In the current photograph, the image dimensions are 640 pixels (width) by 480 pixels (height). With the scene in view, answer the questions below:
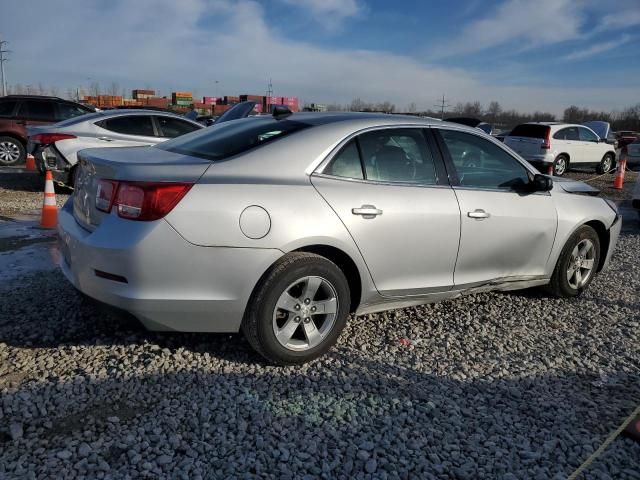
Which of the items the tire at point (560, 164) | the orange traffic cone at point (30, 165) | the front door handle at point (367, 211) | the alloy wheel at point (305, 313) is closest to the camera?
the alloy wheel at point (305, 313)

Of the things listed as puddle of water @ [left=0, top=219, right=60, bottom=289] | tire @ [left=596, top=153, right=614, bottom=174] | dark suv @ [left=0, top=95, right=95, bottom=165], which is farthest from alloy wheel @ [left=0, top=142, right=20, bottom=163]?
tire @ [left=596, top=153, right=614, bottom=174]

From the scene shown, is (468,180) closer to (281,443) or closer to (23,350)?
(281,443)

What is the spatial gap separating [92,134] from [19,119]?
4.46 m

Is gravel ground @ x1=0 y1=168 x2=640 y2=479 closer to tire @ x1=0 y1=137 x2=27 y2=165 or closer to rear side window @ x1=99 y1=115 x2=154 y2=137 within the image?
rear side window @ x1=99 y1=115 x2=154 y2=137

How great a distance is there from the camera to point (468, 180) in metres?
4.02

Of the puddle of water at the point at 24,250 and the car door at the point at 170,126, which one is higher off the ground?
the car door at the point at 170,126

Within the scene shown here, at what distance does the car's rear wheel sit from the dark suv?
1626 cm

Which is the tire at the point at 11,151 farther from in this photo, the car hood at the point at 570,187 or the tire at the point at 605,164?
the tire at the point at 605,164

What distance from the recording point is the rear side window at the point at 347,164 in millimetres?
3400

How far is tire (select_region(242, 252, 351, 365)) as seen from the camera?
3.11 meters

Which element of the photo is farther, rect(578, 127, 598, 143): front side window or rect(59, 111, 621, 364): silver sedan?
rect(578, 127, 598, 143): front side window

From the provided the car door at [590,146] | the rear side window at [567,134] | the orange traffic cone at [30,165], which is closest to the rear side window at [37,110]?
the orange traffic cone at [30,165]

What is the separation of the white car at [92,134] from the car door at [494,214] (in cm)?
572

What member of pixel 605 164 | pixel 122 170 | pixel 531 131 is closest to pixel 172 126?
pixel 122 170
